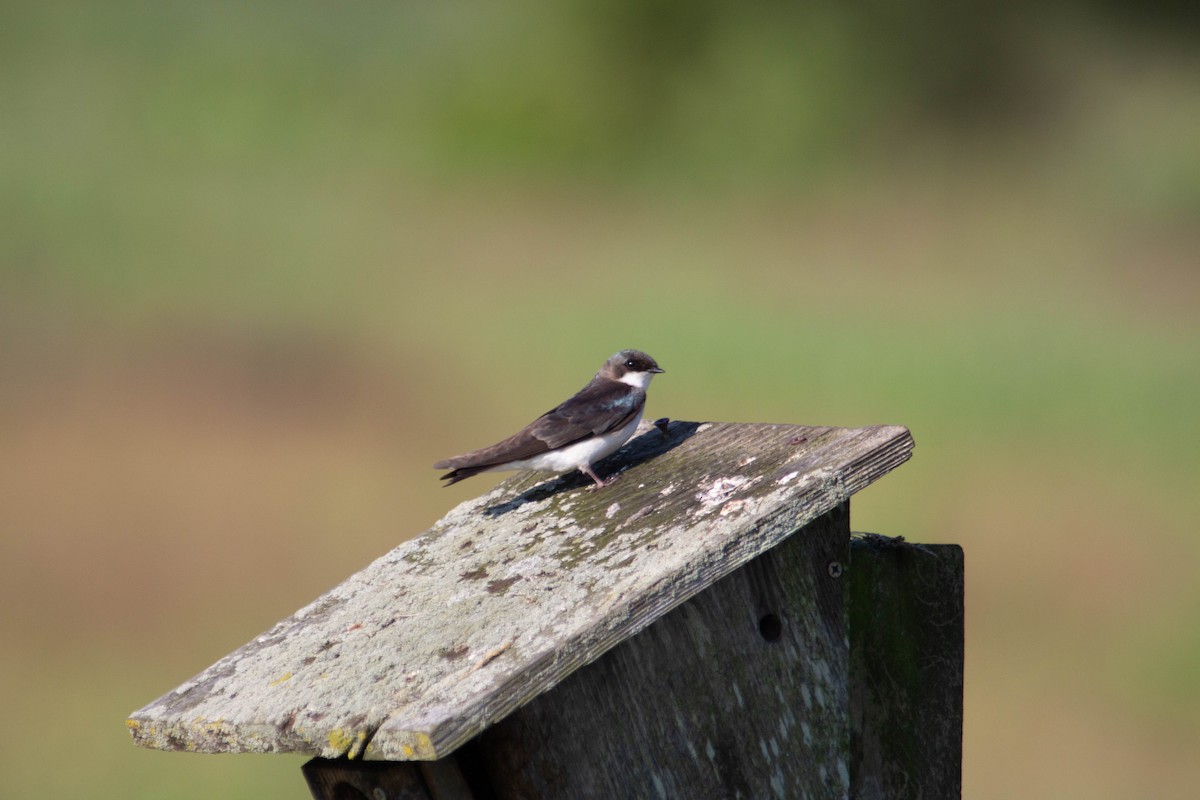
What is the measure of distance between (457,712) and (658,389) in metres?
6.78

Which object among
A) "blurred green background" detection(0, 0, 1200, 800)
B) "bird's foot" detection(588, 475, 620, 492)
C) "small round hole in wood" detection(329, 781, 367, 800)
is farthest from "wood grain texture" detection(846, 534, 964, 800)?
"blurred green background" detection(0, 0, 1200, 800)

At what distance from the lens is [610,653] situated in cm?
282

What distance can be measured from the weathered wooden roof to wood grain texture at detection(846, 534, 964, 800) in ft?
1.13

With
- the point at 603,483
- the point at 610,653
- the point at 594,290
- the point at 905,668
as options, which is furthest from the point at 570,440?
the point at 594,290

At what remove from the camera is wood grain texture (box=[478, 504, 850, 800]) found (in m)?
2.73

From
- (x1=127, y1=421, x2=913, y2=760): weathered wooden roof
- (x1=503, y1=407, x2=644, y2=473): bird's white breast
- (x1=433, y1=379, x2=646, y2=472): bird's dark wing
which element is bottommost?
(x1=127, y1=421, x2=913, y2=760): weathered wooden roof

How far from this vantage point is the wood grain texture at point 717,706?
273 cm

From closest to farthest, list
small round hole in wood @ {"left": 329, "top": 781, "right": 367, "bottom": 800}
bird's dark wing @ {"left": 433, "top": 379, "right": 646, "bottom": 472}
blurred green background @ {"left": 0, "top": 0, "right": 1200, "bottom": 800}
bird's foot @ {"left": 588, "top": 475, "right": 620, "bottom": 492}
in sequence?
small round hole in wood @ {"left": 329, "top": 781, "right": 367, "bottom": 800}, bird's foot @ {"left": 588, "top": 475, "right": 620, "bottom": 492}, bird's dark wing @ {"left": 433, "top": 379, "right": 646, "bottom": 472}, blurred green background @ {"left": 0, "top": 0, "right": 1200, "bottom": 800}

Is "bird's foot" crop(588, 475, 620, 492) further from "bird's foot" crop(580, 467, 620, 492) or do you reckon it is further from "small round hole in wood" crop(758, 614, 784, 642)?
"small round hole in wood" crop(758, 614, 784, 642)

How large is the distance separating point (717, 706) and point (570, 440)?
71 centimetres

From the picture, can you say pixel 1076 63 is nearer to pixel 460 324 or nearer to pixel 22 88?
pixel 460 324

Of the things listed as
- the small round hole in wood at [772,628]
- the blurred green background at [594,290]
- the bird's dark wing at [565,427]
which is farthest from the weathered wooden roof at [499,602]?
the blurred green background at [594,290]

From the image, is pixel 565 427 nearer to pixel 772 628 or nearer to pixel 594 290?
pixel 772 628

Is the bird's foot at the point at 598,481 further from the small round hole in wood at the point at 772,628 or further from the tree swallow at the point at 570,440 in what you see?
the small round hole in wood at the point at 772,628
